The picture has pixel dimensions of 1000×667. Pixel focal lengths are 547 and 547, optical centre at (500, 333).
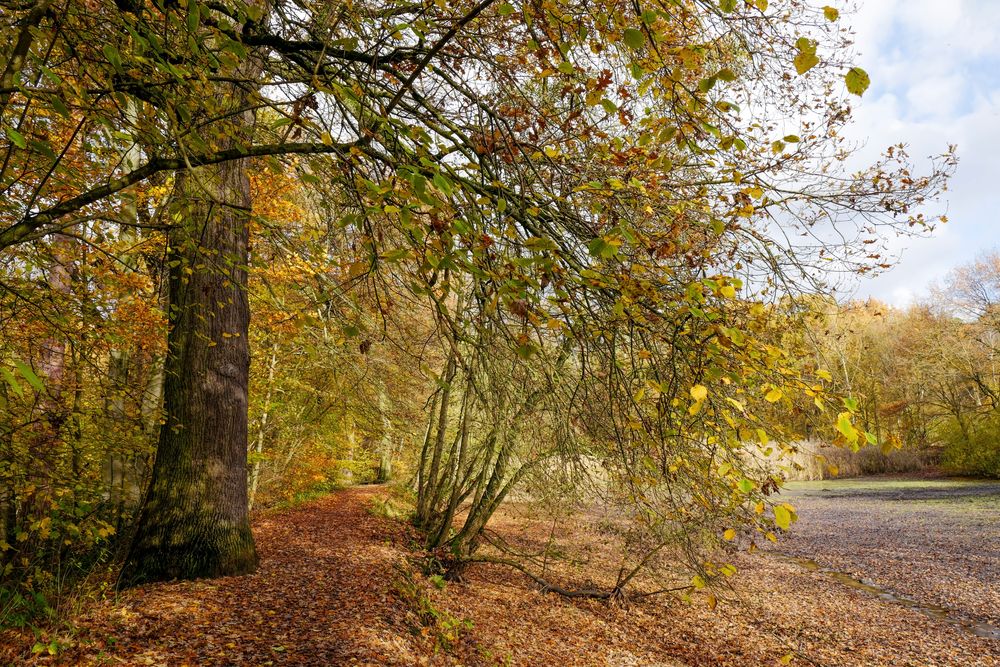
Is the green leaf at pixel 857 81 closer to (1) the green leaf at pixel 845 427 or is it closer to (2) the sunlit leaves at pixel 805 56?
(2) the sunlit leaves at pixel 805 56

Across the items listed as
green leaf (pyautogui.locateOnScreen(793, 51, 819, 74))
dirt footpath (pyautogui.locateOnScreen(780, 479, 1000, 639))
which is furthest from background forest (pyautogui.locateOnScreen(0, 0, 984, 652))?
dirt footpath (pyautogui.locateOnScreen(780, 479, 1000, 639))

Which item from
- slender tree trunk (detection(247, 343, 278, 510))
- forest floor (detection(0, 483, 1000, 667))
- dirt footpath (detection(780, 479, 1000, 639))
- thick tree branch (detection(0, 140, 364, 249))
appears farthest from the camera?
slender tree trunk (detection(247, 343, 278, 510))

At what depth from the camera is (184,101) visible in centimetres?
300

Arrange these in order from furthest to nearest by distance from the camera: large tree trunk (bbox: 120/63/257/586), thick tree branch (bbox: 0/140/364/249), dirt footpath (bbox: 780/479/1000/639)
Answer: dirt footpath (bbox: 780/479/1000/639) < large tree trunk (bbox: 120/63/257/586) < thick tree branch (bbox: 0/140/364/249)

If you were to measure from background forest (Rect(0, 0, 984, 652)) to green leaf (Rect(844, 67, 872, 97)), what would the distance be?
14 millimetres

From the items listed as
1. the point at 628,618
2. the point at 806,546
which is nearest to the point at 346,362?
the point at 628,618

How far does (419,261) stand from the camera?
2758 millimetres

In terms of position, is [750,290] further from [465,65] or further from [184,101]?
[184,101]

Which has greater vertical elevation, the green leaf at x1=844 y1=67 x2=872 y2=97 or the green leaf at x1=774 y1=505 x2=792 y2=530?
the green leaf at x1=844 y1=67 x2=872 y2=97

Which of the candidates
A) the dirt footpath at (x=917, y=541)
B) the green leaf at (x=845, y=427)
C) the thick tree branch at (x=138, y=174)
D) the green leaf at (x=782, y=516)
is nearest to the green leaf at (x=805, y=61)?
the green leaf at (x=845, y=427)

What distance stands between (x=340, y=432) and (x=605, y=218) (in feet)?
42.1

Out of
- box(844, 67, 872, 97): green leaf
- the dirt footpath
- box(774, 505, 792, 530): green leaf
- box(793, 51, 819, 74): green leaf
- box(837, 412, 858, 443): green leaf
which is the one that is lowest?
the dirt footpath

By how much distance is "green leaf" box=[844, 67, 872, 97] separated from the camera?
1.85 meters

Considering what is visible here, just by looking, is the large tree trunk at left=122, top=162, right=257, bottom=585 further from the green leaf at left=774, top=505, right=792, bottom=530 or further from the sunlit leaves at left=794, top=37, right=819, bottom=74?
the green leaf at left=774, top=505, right=792, bottom=530
